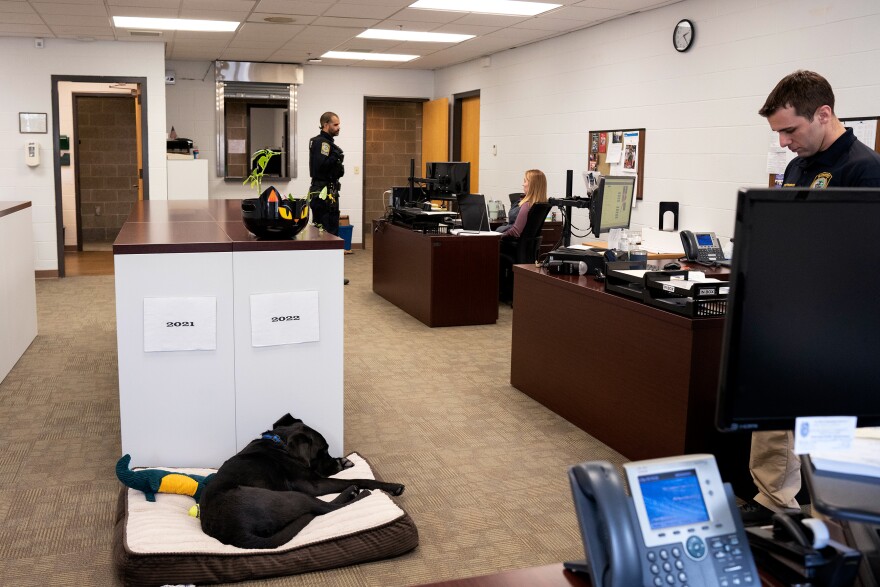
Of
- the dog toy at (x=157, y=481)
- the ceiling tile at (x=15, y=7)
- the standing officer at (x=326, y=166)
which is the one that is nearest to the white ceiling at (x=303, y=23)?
the ceiling tile at (x=15, y=7)

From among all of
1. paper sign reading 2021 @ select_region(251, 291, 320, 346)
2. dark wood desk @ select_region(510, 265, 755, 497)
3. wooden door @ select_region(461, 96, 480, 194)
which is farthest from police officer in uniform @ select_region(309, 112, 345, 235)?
paper sign reading 2021 @ select_region(251, 291, 320, 346)

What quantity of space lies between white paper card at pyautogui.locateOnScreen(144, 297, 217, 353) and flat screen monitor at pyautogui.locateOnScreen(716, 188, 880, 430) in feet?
7.80

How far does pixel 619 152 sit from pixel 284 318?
4.61 meters

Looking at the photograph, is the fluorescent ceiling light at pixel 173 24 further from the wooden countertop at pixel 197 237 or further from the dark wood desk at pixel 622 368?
the dark wood desk at pixel 622 368

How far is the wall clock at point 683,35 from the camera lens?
6.09m

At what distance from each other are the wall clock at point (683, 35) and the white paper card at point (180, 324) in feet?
14.8

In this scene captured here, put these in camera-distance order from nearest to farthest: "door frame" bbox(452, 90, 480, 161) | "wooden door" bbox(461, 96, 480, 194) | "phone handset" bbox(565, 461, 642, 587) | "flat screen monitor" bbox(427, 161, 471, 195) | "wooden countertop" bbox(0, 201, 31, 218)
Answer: "phone handset" bbox(565, 461, 642, 587)
"wooden countertop" bbox(0, 201, 31, 218)
"flat screen monitor" bbox(427, 161, 471, 195)
"wooden door" bbox(461, 96, 480, 194)
"door frame" bbox(452, 90, 480, 161)

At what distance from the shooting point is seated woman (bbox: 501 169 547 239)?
6695 millimetres

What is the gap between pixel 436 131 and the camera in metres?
11.2

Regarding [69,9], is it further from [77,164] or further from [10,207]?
[77,164]

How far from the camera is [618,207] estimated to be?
193 inches

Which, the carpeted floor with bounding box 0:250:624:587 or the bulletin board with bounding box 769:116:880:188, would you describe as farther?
the bulletin board with bounding box 769:116:880:188

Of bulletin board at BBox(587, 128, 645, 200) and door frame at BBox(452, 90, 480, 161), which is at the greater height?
door frame at BBox(452, 90, 480, 161)

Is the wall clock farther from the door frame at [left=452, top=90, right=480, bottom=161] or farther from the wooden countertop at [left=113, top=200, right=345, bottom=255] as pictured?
the door frame at [left=452, top=90, right=480, bottom=161]
